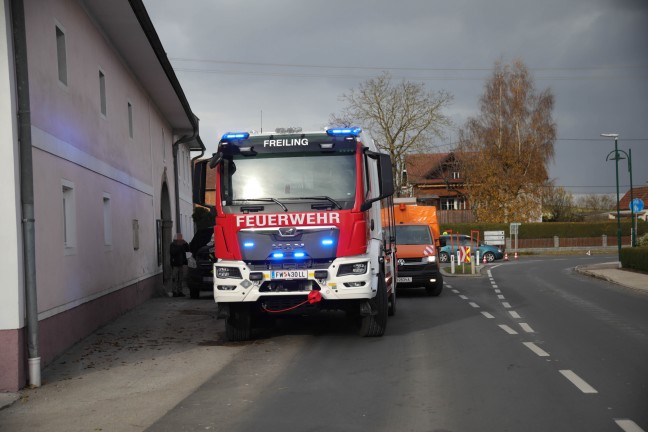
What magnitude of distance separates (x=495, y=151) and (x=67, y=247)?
2192 inches

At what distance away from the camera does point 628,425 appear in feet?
19.3

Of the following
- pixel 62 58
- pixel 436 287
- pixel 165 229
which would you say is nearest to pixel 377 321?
pixel 62 58

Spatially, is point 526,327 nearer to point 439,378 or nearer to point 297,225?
point 297,225

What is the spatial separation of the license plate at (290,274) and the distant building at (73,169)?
3.12 meters

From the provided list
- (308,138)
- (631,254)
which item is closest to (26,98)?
(308,138)

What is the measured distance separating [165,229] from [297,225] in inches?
560

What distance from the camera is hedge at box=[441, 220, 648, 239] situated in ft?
197

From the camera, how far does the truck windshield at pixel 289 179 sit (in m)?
11.2

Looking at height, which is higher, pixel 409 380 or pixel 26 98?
pixel 26 98

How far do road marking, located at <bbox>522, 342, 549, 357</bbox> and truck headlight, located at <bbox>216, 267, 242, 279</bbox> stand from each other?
164 inches

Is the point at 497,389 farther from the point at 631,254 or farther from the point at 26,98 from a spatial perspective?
the point at 631,254

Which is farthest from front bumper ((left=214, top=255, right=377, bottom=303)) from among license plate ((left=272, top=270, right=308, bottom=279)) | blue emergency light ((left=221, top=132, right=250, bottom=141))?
blue emergency light ((left=221, top=132, right=250, bottom=141))

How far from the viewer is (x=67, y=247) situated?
456 inches

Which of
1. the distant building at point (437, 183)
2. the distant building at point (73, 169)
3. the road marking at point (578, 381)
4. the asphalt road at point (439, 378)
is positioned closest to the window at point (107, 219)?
the distant building at point (73, 169)
